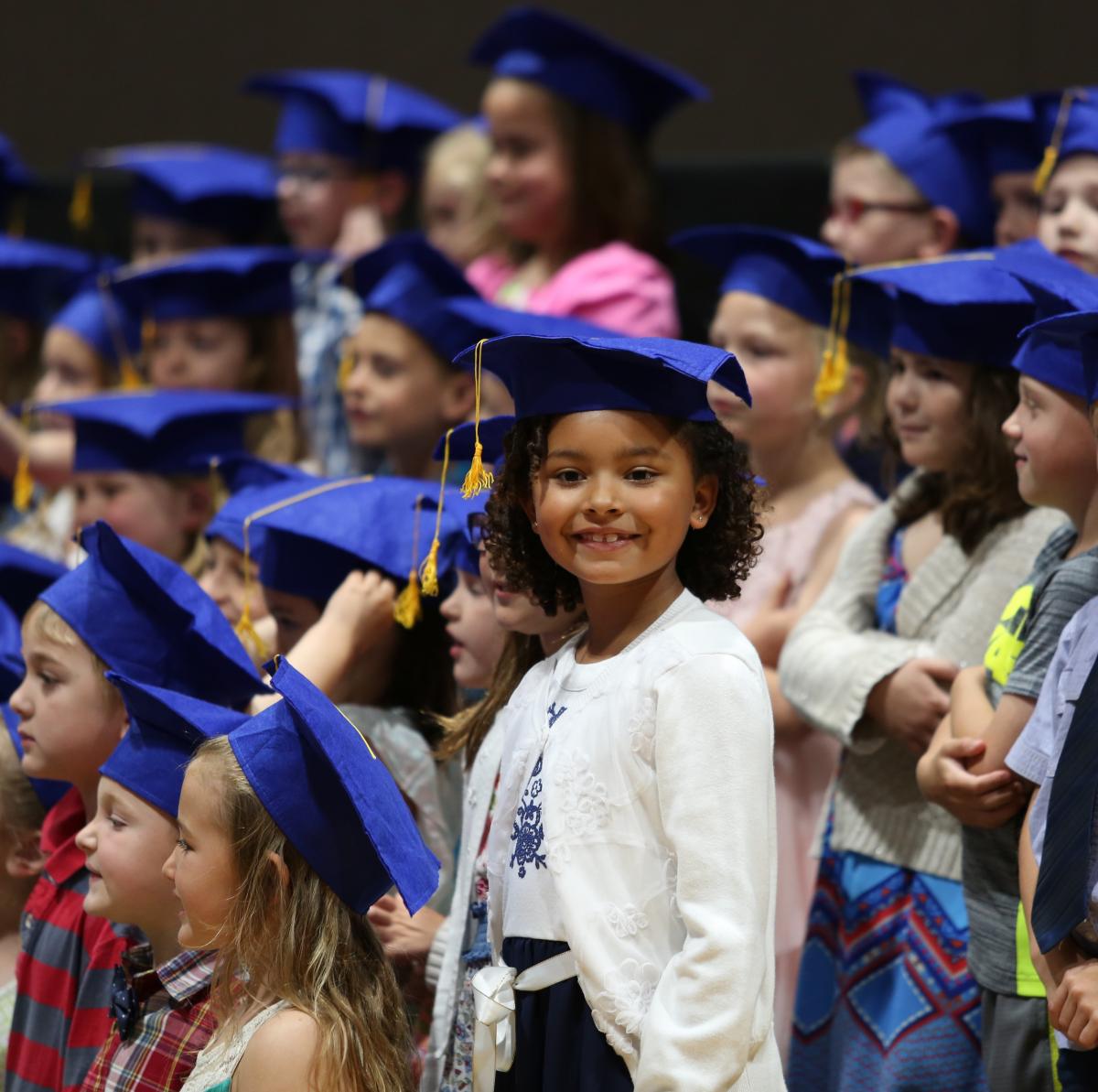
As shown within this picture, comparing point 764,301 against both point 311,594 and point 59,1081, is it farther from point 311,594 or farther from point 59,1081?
point 59,1081

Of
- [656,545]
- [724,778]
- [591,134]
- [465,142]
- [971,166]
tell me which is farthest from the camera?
[465,142]

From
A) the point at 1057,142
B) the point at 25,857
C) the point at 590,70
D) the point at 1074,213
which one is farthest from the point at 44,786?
the point at 590,70

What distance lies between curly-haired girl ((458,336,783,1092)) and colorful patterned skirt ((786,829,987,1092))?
824 mm

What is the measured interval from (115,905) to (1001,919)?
1286 mm

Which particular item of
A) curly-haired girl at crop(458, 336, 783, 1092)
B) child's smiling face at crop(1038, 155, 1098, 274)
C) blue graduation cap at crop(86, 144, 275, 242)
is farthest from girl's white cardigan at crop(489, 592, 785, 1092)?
blue graduation cap at crop(86, 144, 275, 242)

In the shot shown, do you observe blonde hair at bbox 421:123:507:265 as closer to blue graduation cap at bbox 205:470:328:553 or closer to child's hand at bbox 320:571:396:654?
blue graduation cap at bbox 205:470:328:553

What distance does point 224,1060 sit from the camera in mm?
2332

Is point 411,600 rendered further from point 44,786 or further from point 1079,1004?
point 1079,1004

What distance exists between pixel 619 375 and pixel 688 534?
0.85 feet

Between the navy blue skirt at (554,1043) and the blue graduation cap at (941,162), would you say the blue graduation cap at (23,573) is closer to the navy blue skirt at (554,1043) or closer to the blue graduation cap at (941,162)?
the navy blue skirt at (554,1043)

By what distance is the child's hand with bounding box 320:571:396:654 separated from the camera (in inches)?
127

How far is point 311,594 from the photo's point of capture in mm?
3396

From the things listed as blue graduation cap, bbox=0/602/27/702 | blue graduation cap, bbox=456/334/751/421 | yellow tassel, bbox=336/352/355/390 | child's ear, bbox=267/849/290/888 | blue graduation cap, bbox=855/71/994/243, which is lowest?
blue graduation cap, bbox=0/602/27/702

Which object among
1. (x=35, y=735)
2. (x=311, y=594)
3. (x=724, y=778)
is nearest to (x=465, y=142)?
(x=311, y=594)
